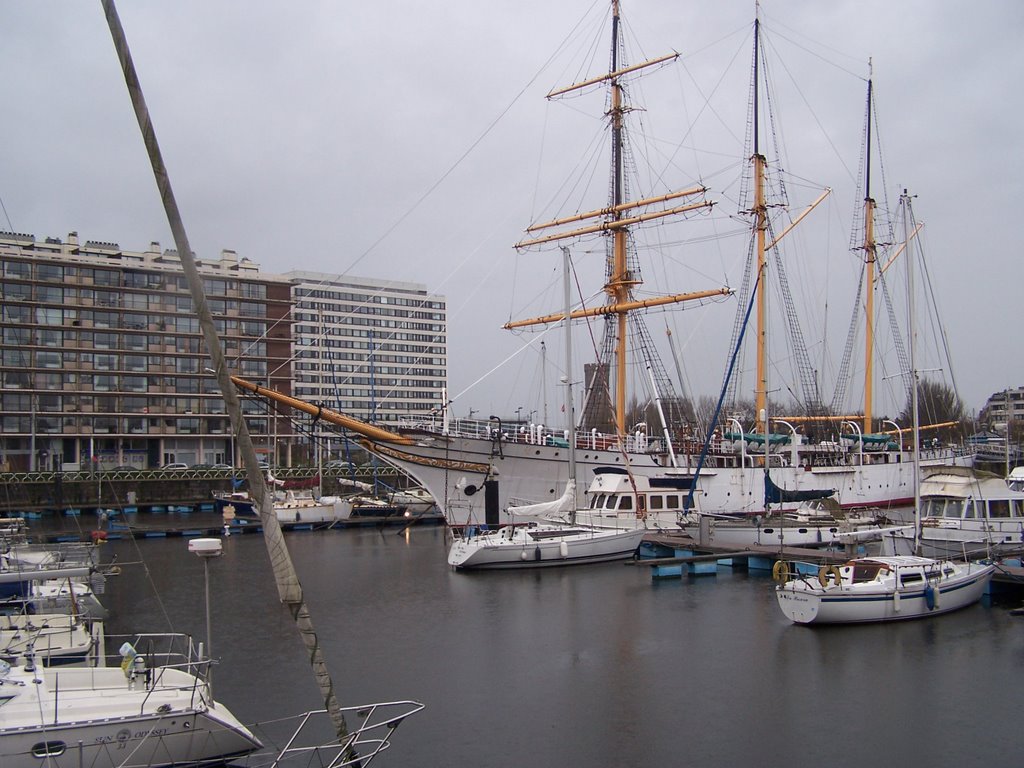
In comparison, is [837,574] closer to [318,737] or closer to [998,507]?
[998,507]

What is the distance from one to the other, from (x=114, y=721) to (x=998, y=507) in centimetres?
2482

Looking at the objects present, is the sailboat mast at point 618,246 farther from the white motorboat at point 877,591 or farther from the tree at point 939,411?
the tree at point 939,411

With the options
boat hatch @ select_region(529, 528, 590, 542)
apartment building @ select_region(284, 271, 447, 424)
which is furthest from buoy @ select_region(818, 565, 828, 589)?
apartment building @ select_region(284, 271, 447, 424)

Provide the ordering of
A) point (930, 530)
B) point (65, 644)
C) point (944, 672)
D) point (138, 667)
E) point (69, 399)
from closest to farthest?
point (138, 667)
point (65, 644)
point (944, 672)
point (930, 530)
point (69, 399)

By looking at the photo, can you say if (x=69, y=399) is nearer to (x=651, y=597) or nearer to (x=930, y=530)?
(x=651, y=597)

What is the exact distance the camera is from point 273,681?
1499cm

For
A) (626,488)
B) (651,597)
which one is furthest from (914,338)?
(626,488)

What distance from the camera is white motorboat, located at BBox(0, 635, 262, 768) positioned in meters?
9.26

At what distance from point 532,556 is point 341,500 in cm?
2431

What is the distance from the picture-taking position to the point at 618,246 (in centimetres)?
4588

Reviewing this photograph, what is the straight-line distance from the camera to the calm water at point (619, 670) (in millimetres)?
11688

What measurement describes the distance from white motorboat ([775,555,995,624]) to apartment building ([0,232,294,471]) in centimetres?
3817

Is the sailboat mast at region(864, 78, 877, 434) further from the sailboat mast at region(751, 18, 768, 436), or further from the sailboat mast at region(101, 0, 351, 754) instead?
the sailboat mast at region(101, 0, 351, 754)

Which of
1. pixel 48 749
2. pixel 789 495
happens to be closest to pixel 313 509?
pixel 789 495
